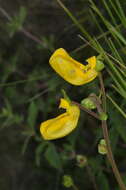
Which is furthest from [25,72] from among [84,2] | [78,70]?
[78,70]

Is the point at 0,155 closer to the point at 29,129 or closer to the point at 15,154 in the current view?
the point at 15,154

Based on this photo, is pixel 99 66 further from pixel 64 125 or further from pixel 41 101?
pixel 41 101

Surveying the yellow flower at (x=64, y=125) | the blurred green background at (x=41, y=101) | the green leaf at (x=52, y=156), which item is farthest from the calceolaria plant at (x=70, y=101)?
the green leaf at (x=52, y=156)

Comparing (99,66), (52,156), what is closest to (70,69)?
(99,66)

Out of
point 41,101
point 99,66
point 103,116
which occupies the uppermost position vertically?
point 41,101

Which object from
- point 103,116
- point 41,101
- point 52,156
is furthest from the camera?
point 41,101

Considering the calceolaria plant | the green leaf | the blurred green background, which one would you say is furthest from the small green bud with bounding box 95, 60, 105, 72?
the green leaf

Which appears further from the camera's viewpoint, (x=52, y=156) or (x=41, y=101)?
(x=41, y=101)

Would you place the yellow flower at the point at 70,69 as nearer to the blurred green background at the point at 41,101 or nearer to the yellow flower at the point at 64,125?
A: the yellow flower at the point at 64,125
